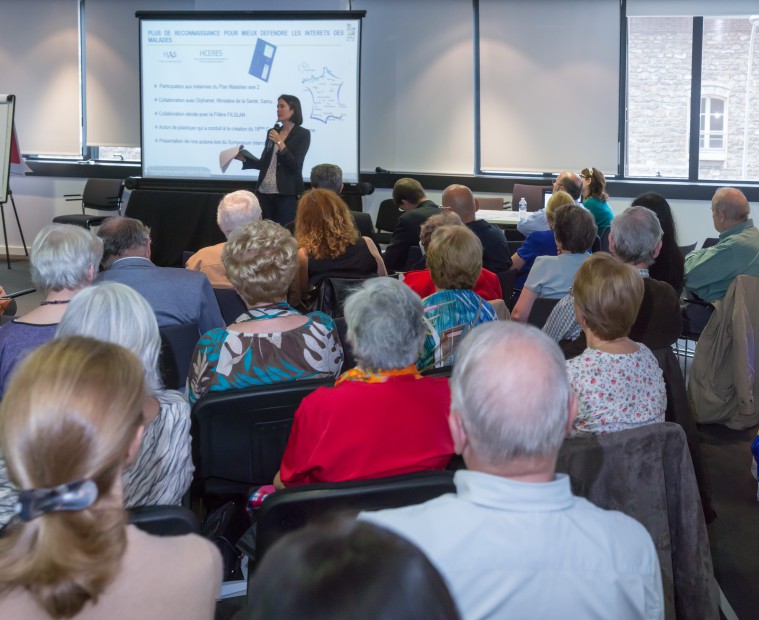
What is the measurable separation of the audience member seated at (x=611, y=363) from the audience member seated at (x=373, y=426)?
20.8 inches

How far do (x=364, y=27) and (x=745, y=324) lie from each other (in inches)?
245

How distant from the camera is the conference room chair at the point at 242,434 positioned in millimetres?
2254

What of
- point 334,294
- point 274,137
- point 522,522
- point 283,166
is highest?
point 274,137

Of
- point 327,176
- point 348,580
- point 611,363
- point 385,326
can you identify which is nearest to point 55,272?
point 385,326

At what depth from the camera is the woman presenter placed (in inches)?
295

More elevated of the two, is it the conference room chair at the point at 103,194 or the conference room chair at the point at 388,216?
the conference room chair at the point at 103,194

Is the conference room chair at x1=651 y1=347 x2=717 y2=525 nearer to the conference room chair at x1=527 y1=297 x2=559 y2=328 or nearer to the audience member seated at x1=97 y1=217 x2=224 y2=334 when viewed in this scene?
the conference room chair at x1=527 y1=297 x2=559 y2=328

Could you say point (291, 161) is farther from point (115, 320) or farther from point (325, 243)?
point (115, 320)

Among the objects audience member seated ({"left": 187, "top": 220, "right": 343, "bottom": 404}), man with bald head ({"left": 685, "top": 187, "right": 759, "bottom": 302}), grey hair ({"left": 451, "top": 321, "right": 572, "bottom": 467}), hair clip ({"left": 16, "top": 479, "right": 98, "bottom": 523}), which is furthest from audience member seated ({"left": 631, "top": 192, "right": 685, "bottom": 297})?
hair clip ({"left": 16, "top": 479, "right": 98, "bottom": 523})

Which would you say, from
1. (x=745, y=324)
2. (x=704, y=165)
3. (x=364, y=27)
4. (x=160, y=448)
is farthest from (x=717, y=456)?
(x=364, y=27)

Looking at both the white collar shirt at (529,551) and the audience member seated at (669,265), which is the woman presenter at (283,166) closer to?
the audience member seated at (669,265)

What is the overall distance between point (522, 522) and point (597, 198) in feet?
18.7

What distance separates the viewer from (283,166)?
295 inches

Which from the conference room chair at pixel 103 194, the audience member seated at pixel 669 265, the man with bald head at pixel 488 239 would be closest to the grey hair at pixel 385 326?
the audience member seated at pixel 669 265
